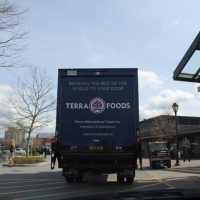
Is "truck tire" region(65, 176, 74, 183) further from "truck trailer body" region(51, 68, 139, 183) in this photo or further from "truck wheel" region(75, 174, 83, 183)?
"truck trailer body" region(51, 68, 139, 183)

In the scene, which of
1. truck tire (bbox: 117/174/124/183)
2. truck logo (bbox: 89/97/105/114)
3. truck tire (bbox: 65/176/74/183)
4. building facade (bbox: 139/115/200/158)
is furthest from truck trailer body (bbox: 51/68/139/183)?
building facade (bbox: 139/115/200/158)

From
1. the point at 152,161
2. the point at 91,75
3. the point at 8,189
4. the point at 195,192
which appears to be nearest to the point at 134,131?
the point at 91,75

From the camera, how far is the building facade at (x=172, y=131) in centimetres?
6906

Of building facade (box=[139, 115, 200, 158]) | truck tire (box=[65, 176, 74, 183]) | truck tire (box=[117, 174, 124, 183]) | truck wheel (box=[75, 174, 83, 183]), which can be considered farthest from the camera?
building facade (box=[139, 115, 200, 158])

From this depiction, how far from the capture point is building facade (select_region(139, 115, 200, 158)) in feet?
227

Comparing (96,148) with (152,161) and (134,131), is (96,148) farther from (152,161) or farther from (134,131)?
(152,161)

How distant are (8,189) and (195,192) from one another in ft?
Answer: 41.0

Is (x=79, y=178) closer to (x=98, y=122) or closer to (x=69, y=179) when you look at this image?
(x=69, y=179)

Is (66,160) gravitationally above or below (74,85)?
below

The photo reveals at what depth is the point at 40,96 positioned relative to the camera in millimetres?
47062

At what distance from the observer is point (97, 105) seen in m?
17.3

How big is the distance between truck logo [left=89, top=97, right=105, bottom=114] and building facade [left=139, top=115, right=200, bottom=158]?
2824 cm

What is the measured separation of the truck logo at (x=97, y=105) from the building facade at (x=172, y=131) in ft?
92.7

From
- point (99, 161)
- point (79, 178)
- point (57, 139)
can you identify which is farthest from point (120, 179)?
point (57, 139)
